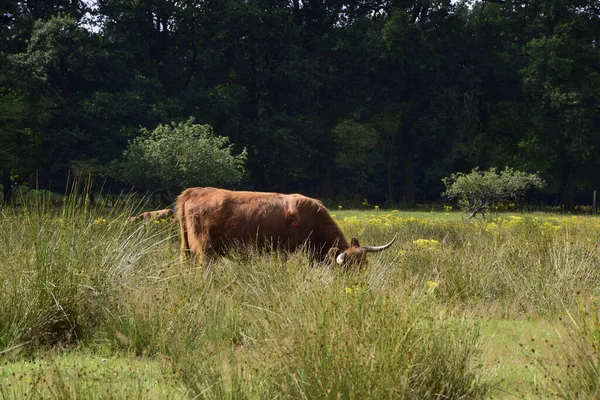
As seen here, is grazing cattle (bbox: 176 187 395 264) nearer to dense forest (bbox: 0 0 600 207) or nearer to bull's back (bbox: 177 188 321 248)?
bull's back (bbox: 177 188 321 248)

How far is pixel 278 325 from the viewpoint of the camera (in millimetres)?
5254

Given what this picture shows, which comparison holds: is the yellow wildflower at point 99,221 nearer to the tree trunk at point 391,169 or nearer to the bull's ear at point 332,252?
the bull's ear at point 332,252

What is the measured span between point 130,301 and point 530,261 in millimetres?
5754

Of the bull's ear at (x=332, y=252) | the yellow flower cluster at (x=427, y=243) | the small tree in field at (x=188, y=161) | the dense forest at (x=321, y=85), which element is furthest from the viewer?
the dense forest at (x=321, y=85)

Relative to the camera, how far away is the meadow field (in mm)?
4578

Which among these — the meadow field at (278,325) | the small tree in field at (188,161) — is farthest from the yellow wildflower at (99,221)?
the small tree in field at (188,161)

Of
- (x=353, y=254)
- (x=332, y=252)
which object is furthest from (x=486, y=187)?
(x=353, y=254)

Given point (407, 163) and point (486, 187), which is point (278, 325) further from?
point (407, 163)

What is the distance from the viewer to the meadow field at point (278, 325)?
4578mm

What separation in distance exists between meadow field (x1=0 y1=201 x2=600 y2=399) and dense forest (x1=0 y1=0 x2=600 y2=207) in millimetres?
27542

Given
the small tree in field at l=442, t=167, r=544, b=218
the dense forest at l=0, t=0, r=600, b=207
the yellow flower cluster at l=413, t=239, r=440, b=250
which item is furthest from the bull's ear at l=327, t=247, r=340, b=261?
the dense forest at l=0, t=0, r=600, b=207

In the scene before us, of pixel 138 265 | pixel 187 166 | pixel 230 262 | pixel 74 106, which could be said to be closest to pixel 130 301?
pixel 138 265

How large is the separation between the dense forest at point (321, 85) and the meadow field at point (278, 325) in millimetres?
27542

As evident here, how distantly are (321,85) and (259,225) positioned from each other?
34.3 metres
